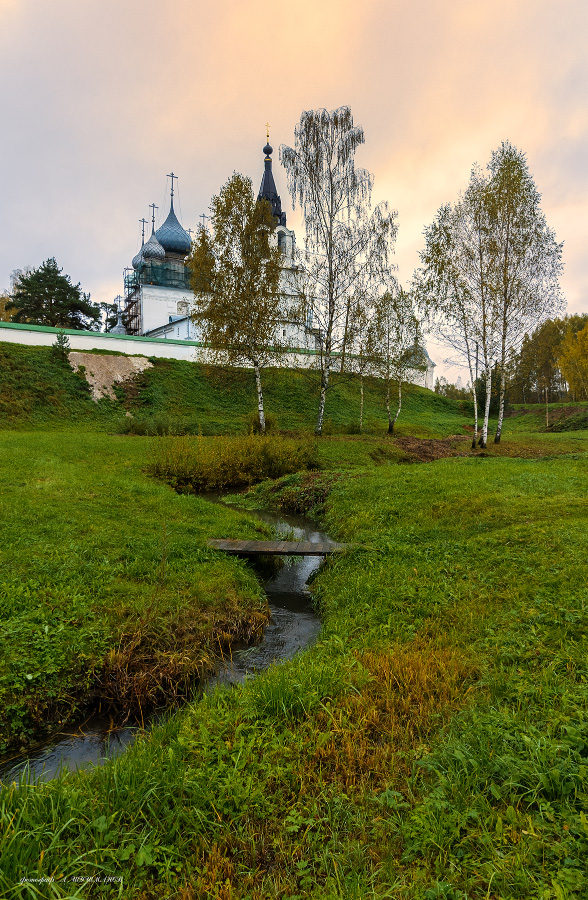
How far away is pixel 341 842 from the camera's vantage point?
8.49 ft

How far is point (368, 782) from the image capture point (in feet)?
9.91

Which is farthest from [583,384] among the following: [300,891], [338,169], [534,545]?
[300,891]

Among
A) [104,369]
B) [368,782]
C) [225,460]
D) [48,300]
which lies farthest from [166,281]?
[368,782]

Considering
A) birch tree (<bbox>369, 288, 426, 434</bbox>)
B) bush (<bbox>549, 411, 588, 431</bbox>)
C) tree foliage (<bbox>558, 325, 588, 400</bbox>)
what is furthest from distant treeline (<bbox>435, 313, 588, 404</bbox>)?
birch tree (<bbox>369, 288, 426, 434</bbox>)

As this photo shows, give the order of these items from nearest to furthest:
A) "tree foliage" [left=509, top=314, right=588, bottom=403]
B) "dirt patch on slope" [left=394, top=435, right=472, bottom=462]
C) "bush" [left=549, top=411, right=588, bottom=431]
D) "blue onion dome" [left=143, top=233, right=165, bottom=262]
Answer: "dirt patch on slope" [left=394, top=435, right=472, bottom=462] → "bush" [left=549, top=411, right=588, bottom=431] → "tree foliage" [left=509, top=314, right=588, bottom=403] → "blue onion dome" [left=143, top=233, right=165, bottom=262]

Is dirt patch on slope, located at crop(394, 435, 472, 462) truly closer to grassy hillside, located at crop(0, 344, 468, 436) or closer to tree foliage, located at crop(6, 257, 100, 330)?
grassy hillside, located at crop(0, 344, 468, 436)

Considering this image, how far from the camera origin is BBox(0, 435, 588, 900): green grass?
234 cm

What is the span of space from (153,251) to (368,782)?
61241mm

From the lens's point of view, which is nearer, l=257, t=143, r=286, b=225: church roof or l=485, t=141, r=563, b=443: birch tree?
l=485, t=141, r=563, b=443: birch tree

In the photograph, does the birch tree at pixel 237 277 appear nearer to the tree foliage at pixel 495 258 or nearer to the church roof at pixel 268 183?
the tree foliage at pixel 495 258

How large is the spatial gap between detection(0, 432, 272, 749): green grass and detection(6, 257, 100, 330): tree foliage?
41881 millimetres

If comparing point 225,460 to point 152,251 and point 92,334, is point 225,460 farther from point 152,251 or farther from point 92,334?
point 152,251

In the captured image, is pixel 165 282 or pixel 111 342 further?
pixel 165 282

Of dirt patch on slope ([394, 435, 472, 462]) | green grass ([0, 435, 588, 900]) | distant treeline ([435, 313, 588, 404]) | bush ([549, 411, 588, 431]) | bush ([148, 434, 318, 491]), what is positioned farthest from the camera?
distant treeline ([435, 313, 588, 404])
